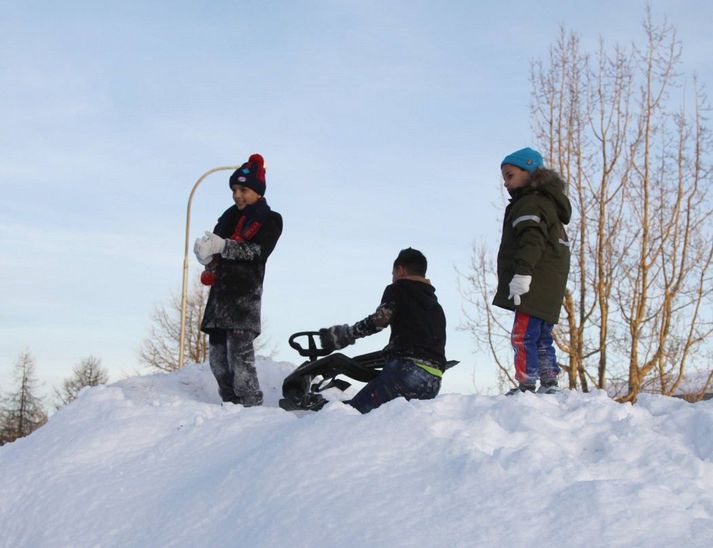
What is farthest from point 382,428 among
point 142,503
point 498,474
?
point 142,503

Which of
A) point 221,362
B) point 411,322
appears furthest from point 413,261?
point 221,362

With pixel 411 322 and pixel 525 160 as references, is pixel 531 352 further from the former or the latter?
pixel 525 160

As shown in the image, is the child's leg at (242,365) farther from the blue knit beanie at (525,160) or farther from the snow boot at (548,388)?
the blue knit beanie at (525,160)

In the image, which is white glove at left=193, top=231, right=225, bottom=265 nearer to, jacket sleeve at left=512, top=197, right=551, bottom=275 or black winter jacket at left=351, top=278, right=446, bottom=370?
black winter jacket at left=351, top=278, right=446, bottom=370

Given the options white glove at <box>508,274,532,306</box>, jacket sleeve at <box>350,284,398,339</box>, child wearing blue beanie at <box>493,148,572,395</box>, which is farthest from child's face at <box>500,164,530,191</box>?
jacket sleeve at <box>350,284,398,339</box>

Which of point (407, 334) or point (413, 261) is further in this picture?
point (413, 261)

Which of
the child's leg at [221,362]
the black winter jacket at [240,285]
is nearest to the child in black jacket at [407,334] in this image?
the black winter jacket at [240,285]

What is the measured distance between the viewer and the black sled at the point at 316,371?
5.74 m

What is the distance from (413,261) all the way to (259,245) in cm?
132

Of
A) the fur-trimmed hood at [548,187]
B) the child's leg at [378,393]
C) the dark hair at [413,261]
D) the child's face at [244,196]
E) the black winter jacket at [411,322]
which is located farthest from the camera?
the child's face at [244,196]

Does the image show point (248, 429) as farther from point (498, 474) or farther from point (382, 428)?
point (498, 474)

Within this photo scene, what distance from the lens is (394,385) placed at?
5.23 m

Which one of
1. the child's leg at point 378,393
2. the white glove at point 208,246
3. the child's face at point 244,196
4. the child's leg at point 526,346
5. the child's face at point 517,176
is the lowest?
the child's leg at point 378,393

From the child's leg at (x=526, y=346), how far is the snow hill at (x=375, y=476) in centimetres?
56
